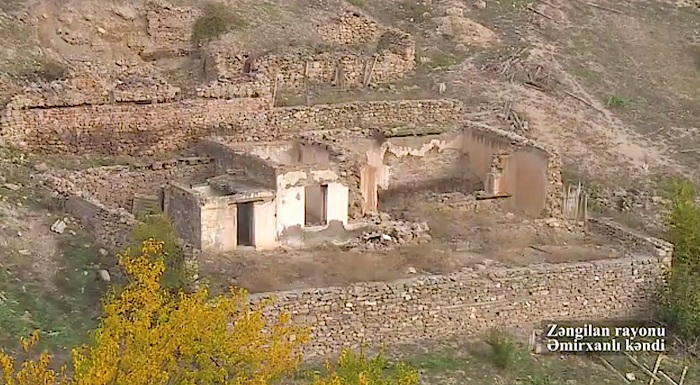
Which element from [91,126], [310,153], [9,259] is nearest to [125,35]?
[91,126]

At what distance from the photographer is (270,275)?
51.4ft

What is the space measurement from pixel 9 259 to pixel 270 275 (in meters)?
3.45

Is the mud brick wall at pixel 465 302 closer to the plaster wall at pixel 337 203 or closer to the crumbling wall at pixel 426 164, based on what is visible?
the plaster wall at pixel 337 203

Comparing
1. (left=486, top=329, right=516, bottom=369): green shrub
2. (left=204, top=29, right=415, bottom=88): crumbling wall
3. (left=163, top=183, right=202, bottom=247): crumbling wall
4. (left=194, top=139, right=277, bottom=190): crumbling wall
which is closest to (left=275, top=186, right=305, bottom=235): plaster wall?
(left=194, top=139, right=277, bottom=190): crumbling wall

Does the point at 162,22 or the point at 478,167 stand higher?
the point at 162,22

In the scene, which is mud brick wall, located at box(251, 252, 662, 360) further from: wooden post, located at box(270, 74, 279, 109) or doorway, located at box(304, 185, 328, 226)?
wooden post, located at box(270, 74, 279, 109)

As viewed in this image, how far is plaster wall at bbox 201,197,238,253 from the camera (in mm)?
16453

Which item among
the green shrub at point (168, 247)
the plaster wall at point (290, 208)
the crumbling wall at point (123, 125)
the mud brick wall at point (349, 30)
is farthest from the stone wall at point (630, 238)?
the mud brick wall at point (349, 30)

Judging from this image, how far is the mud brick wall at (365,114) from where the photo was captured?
22000 millimetres

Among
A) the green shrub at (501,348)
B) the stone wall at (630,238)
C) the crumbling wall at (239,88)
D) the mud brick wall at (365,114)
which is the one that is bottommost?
the green shrub at (501,348)

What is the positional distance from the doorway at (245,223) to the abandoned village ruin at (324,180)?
0.02 metres

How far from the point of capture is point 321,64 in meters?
25.0

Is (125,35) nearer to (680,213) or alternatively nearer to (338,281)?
(338,281)

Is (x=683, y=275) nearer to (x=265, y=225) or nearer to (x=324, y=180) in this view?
(x=324, y=180)
